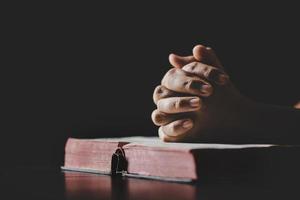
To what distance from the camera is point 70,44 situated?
2229 millimetres

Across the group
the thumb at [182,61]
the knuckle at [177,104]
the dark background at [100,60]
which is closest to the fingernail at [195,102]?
the knuckle at [177,104]

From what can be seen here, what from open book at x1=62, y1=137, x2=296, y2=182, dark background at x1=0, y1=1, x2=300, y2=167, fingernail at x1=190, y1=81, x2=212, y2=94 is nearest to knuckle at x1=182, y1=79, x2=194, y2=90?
fingernail at x1=190, y1=81, x2=212, y2=94

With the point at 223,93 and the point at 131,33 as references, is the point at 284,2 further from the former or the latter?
the point at 223,93

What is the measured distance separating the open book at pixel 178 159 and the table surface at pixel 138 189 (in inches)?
0.8

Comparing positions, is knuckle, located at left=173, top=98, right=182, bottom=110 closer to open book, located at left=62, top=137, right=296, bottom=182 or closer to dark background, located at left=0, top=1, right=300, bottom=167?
open book, located at left=62, top=137, right=296, bottom=182

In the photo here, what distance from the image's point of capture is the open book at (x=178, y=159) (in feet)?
3.52

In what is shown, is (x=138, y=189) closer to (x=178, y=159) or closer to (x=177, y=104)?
(x=178, y=159)

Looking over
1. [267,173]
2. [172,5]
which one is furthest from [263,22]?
[267,173]

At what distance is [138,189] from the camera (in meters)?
1.05

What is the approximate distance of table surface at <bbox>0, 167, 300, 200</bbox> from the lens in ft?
3.11

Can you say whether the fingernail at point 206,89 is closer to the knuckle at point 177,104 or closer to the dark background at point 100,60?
the knuckle at point 177,104

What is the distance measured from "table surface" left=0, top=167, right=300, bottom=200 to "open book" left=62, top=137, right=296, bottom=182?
20mm

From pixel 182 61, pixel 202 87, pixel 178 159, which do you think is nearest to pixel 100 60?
pixel 182 61

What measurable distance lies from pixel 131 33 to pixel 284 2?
54 centimetres
